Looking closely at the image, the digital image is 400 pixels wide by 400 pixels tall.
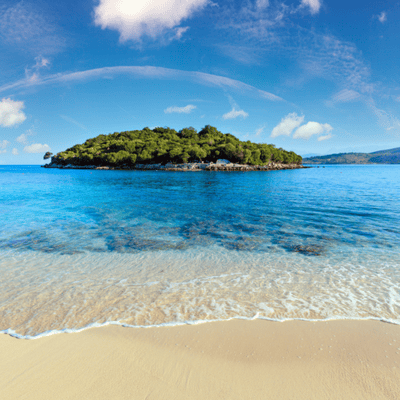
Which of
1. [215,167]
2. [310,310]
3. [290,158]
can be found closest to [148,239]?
[310,310]

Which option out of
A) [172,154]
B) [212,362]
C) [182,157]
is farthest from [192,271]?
[172,154]

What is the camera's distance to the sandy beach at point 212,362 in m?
2.67

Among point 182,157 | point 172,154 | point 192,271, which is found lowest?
point 192,271

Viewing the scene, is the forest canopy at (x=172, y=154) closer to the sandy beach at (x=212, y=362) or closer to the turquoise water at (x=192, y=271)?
the turquoise water at (x=192, y=271)

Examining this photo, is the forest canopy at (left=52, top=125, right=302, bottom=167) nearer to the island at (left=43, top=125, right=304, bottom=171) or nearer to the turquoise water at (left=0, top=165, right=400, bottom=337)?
the island at (left=43, top=125, right=304, bottom=171)

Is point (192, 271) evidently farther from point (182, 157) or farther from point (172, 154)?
point (172, 154)

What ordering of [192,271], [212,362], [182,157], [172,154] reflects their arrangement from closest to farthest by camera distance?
[212,362] < [192,271] < [182,157] < [172,154]

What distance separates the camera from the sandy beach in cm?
267

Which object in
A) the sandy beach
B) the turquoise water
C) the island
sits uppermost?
the island

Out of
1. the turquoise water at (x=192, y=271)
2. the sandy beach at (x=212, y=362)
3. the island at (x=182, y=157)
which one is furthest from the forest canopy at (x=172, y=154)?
the sandy beach at (x=212, y=362)

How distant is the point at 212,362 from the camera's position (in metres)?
3.12

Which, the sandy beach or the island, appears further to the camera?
the island

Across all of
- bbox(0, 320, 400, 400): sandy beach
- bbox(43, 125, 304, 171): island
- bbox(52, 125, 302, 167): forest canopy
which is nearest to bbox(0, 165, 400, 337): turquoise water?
bbox(0, 320, 400, 400): sandy beach

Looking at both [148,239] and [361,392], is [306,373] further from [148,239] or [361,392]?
[148,239]
